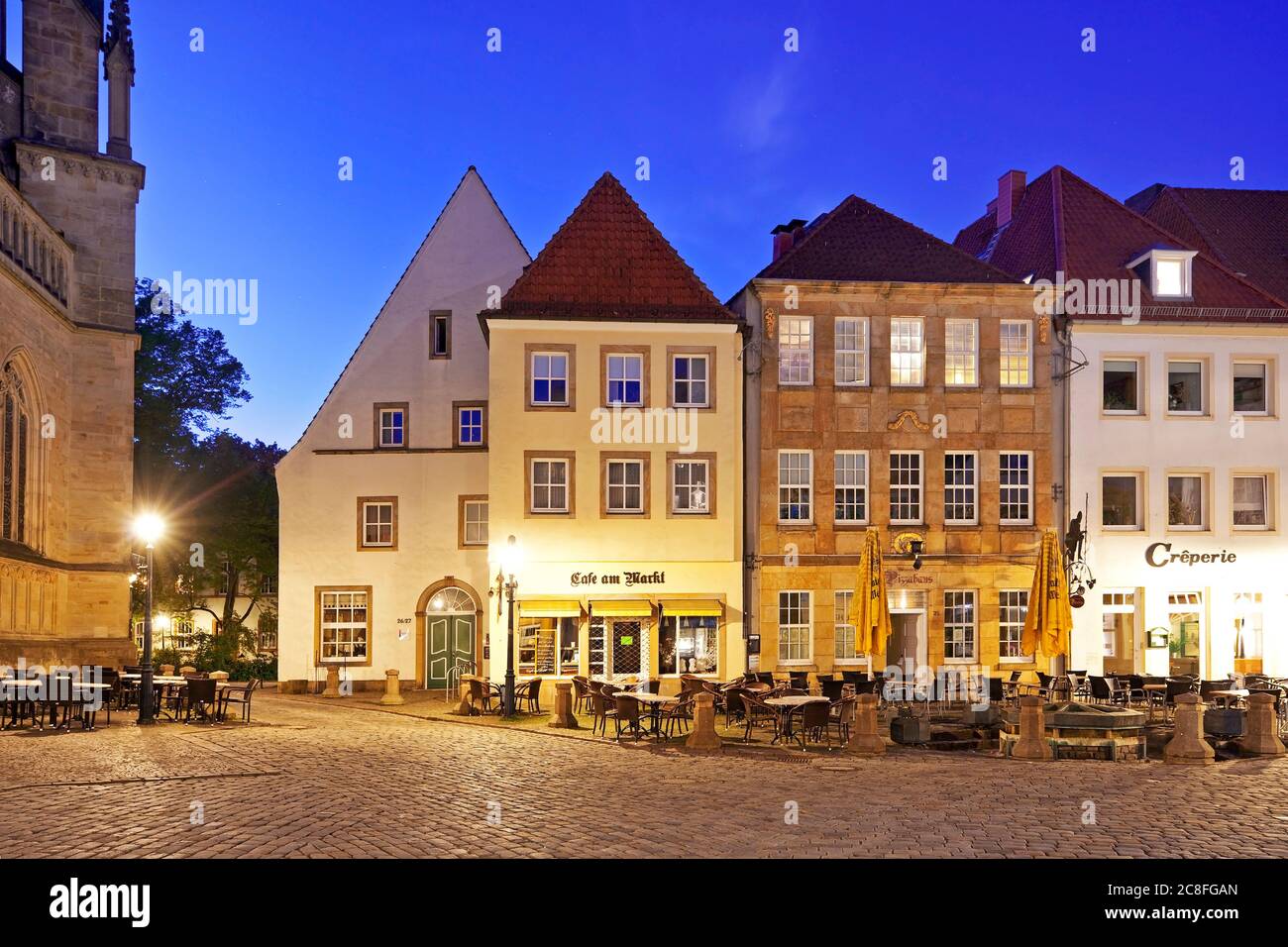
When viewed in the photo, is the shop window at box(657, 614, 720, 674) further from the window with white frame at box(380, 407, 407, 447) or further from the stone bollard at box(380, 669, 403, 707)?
the window with white frame at box(380, 407, 407, 447)

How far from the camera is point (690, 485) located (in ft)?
97.1

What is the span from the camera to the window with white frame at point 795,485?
30.1m

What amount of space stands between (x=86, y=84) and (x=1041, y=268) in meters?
25.8

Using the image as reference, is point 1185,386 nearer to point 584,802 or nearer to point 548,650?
point 548,650

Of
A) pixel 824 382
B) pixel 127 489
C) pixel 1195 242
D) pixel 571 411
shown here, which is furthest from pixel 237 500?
pixel 1195 242

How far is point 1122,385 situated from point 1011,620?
666 cm

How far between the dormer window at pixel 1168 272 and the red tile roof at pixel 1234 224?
8.42ft

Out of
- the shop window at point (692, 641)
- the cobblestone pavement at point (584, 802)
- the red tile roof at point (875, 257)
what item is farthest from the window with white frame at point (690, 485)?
the cobblestone pavement at point (584, 802)

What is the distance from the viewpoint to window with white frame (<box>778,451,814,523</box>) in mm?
30136

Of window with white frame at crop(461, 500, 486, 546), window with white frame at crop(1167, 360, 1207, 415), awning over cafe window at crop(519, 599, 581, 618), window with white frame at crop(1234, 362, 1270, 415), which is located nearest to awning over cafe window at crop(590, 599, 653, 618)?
awning over cafe window at crop(519, 599, 581, 618)

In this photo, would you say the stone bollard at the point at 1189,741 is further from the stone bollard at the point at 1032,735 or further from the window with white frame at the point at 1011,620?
the window with white frame at the point at 1011,620

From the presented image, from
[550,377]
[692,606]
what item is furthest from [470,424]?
[692,606]

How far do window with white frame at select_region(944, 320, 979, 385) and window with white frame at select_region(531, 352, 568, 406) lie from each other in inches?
375
